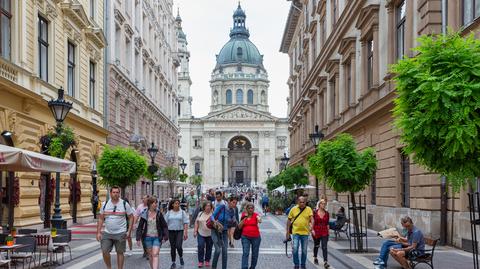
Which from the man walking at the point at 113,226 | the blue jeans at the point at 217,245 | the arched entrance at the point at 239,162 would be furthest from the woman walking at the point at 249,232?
the arched entrance at the point at 239,162

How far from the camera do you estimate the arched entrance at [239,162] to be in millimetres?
124250

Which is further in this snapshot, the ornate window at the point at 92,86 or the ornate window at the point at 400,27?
the ornate window at the point at 92,86

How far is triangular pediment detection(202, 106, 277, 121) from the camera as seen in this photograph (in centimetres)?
12044

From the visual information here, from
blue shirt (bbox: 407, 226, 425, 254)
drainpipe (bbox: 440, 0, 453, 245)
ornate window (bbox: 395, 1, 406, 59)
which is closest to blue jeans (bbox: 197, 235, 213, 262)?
blue shirt (bbox: 407, 226, 425, 254)

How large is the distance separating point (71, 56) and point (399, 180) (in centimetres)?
1367

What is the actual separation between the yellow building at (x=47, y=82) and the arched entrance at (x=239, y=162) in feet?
305

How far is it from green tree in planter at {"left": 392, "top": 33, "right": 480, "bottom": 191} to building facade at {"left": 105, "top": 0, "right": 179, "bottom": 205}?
78.5 feet

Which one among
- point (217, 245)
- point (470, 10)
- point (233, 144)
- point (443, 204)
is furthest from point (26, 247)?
point (233, 144)

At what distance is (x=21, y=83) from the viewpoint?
19.1m

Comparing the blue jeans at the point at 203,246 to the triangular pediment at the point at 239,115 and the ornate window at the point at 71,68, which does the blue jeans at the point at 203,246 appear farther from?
the triangular pediment at the point at 239,115

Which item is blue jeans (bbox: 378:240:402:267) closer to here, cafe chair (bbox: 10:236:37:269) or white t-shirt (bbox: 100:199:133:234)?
white t-shirt (bbox: 100:199:133:234)

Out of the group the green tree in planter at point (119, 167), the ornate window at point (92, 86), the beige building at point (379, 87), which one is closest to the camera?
the beige building at point (379, 87)

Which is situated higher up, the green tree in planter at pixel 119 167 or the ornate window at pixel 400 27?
the ornate window at pixel 400 27

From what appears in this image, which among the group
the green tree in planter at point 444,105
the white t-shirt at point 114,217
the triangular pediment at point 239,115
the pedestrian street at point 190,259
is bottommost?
the pedestrian street at point 190,259
